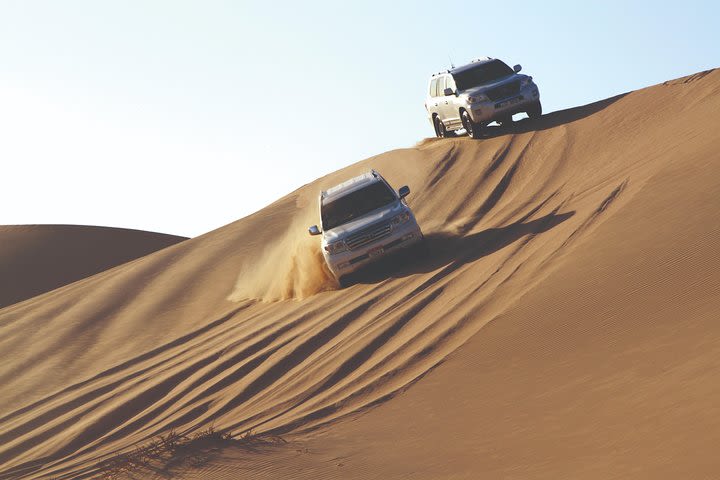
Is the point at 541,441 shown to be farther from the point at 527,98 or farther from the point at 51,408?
the point at 527,98

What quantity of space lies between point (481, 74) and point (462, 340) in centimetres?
1356

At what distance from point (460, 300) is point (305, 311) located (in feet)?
10.7

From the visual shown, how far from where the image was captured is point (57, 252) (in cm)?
4634

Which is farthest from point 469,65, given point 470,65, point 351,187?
point 351,187

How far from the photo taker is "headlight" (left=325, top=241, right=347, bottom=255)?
634 inches

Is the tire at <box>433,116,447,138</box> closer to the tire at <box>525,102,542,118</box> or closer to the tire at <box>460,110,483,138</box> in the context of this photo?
the tire at <box>460,110,483,138</box>

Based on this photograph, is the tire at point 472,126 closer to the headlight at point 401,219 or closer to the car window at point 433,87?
the car window at point 433,87

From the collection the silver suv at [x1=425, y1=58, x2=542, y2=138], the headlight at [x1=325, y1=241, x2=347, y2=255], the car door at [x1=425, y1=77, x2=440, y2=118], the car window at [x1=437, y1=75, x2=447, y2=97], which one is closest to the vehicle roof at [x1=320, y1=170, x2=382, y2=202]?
the headlight at [x1=325, y1=241, x2=347, y2=255]

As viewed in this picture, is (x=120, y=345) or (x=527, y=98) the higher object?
(x=527, y=98)

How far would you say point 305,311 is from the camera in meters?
15.6

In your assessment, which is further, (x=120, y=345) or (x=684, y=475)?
(x=120, y=345)

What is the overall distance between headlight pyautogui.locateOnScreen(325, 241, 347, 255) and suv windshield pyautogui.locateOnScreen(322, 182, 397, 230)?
2.30ft

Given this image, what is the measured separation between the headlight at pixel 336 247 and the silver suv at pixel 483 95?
829cm

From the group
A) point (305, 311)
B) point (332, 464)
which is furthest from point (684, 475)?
point (305, 311)
